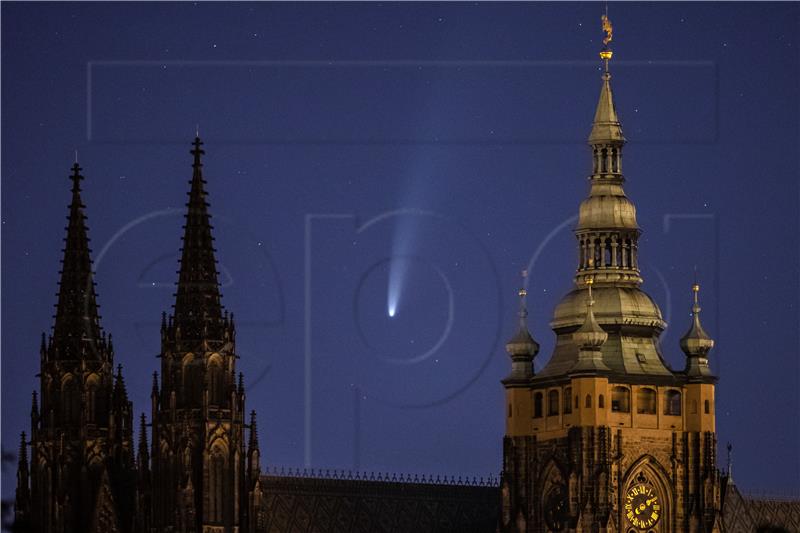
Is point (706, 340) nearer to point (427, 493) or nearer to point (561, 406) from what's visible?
point (561, 406)

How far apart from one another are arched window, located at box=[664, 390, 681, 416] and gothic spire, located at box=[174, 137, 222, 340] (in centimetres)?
2390

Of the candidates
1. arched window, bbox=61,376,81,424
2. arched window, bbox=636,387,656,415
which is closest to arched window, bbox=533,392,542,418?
arched window, bbox=636,387,656,415

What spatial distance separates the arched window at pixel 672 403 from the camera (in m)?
120

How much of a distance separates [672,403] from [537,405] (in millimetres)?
6990

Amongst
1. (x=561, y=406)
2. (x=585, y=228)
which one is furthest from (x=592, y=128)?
(x=561, y=406)

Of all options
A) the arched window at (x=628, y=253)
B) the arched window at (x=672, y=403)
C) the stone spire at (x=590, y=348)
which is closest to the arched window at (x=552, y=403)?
the stone spire at (x=590, y=348)

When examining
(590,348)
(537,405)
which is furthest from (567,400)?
(590,348)

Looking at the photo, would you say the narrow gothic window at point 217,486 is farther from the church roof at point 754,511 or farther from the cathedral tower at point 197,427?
the church roof at point 754,511

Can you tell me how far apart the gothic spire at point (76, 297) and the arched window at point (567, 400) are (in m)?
24.0

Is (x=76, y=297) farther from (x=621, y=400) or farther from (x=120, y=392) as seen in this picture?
(x=621, y=400)

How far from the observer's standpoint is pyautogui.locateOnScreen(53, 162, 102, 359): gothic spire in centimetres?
11812


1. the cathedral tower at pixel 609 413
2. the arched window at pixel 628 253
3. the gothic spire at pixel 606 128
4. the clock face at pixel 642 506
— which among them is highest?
the gothic spire at pixel 606 128

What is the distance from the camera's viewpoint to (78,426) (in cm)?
11731

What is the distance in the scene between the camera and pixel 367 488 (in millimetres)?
123875
